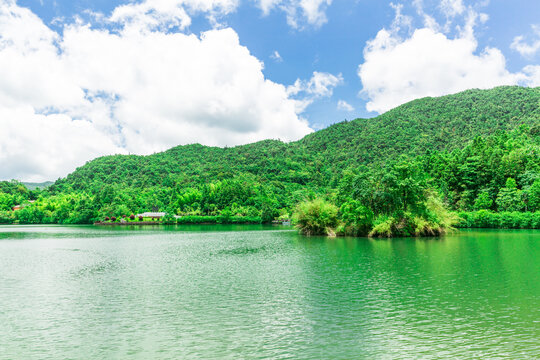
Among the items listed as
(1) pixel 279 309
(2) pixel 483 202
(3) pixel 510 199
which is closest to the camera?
(1) pixel 279 309

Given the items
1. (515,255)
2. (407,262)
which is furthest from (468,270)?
(515,255)

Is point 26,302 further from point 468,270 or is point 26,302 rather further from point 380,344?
point 468,270

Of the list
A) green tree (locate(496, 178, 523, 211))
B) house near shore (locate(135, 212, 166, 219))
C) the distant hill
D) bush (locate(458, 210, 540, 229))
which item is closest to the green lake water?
bush (locate(458, 210, 540, 229))

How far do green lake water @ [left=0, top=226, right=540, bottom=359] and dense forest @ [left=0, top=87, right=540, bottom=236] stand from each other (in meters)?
18.4

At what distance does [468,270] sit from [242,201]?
95.8m

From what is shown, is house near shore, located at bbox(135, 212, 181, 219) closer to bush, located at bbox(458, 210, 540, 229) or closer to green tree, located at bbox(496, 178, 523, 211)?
bush, located at bbox(458, 210, 540, 229)

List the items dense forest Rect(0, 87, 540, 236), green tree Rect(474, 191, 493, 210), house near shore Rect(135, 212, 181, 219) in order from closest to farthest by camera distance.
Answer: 1. dense forest Rect(0, 87, 540, 236)
2. green tree Rect(474, 191, 493, 210)
3. house near shore Rect(135, 212, 181, 219)

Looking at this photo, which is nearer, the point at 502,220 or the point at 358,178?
the point at 358,178

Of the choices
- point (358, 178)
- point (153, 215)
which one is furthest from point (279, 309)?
point (153, 215)

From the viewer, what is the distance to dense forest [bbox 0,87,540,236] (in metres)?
42.4

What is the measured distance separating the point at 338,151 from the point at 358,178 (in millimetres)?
107602

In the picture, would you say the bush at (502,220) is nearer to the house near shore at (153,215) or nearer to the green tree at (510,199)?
the green tree at (510,199)

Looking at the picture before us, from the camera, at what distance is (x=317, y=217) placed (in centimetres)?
4653

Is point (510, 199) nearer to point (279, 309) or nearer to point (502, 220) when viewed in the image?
point (502, 220)
